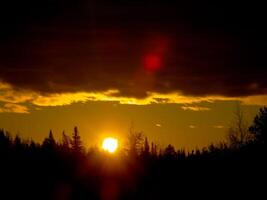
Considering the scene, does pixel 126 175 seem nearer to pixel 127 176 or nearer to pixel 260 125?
pixel 127 176

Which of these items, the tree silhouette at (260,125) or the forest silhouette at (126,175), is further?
the tree silhouette at (260,125)

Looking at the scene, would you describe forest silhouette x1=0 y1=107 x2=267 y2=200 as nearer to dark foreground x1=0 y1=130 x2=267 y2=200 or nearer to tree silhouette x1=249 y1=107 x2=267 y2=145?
dark foreground x1=0 y1=130 x2=267 y2=200

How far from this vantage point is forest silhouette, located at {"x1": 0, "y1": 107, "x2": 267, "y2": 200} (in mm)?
29125

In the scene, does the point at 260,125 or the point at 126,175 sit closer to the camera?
the point at 126,175

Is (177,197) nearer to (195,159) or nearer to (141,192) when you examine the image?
(141,192)

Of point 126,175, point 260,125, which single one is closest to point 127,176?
point 126,175

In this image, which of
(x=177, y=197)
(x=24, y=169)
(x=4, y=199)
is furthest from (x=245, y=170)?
(x=4, y=199)

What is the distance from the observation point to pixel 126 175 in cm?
3556

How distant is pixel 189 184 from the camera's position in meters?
33.1

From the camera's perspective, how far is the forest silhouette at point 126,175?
29.1 m

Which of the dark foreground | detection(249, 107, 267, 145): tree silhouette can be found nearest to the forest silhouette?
the dark foreground

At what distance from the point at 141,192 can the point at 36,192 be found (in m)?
6.16

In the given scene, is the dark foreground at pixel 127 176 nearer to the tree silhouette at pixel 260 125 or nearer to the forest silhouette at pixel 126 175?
the forest silhouette at pixel 126 175

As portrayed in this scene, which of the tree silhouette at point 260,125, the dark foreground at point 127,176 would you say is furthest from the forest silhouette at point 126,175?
the tree silhouette at point 260,125
